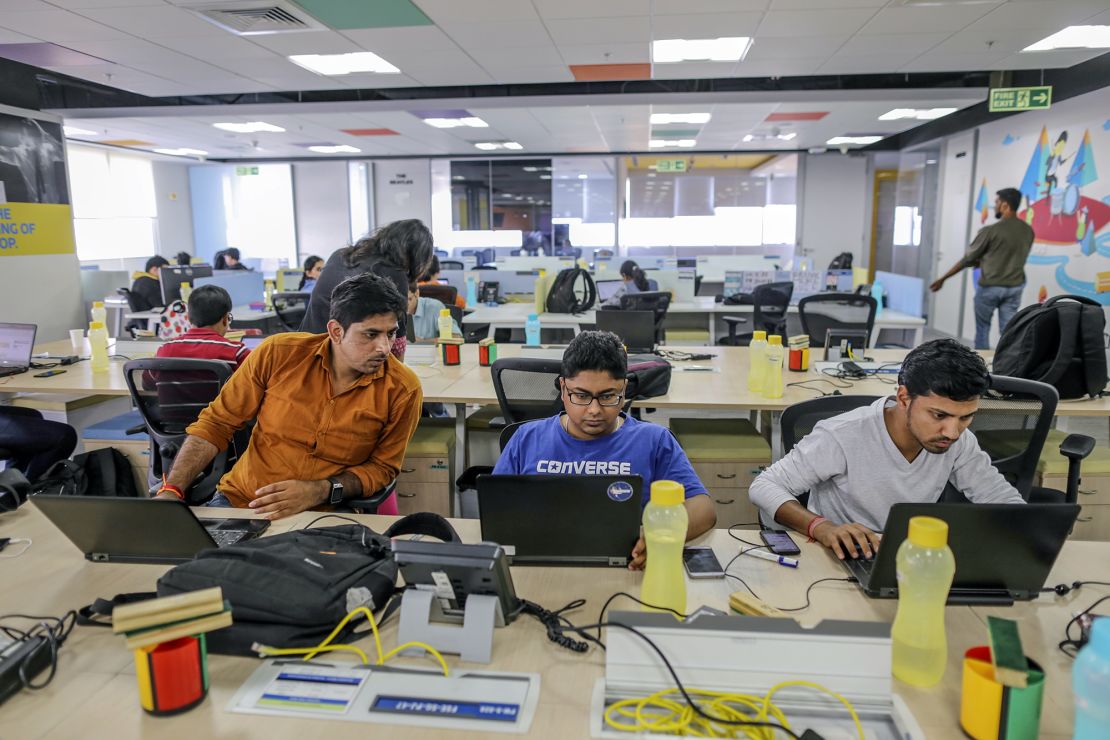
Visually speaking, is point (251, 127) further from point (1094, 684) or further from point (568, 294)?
point (1094, 684)

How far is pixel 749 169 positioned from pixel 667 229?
186cm

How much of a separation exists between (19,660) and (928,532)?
1452 mm

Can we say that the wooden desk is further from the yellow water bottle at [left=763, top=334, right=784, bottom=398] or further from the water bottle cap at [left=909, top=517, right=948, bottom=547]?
the yellow water bottle at [left=763, top=334, right=784, bottom=398]

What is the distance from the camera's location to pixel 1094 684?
896mm

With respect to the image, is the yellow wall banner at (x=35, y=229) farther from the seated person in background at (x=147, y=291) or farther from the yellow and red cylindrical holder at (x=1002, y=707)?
the yellow and red cylindrical holder at (x=1002, y=707)

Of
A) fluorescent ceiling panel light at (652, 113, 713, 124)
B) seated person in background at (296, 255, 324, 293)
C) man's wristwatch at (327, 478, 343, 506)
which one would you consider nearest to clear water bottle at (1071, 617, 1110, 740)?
man's wristwatch at (327, 478, 343, 506)

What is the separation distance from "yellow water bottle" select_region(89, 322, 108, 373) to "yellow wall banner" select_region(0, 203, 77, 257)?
11.2 feet

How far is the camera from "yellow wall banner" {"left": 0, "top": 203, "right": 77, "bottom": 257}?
21.3ft

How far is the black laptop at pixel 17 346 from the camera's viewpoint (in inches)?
159

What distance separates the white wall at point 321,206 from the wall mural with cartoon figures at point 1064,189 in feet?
33.7

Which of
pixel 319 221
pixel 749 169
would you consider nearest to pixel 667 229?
pixel 749 169

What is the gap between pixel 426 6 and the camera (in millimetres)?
4453

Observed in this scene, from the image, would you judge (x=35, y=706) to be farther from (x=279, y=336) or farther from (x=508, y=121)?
(x=508, y=121)

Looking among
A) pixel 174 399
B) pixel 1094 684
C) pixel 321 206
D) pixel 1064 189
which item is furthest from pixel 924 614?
pixel 321 206
